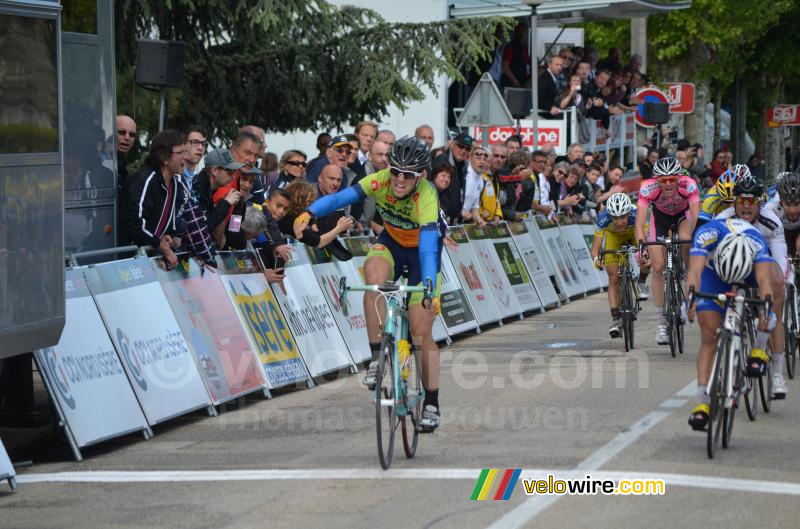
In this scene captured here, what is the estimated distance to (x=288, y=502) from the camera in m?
8.78

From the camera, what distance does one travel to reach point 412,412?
33.4 ft

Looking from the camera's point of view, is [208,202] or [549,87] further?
[549,87]

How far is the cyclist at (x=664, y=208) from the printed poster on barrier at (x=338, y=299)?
10.6 feet

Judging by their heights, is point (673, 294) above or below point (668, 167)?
below

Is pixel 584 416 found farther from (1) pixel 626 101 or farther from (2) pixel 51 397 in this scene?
(1) pixel 626 101

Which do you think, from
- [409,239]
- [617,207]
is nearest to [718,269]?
[409,239]

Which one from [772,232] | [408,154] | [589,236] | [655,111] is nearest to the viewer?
[408,154]

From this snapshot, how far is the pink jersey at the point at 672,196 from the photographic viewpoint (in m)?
16.7

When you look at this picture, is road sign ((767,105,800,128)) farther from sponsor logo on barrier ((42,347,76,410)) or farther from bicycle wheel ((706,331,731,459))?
sponsor logo on barrier ((42,347,76,410))

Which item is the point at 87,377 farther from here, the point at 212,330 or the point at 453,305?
the point at 453,305

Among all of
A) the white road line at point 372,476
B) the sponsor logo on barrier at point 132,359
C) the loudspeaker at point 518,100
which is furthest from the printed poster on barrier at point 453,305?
the white road line at point 372,476

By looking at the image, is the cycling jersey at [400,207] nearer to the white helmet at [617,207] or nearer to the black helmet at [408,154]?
the black helmet at [408,154]

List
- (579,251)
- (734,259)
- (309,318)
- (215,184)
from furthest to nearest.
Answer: (579,251)
(309,318)
(215,184)
(734,259)

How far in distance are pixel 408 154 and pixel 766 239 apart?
133 inches
